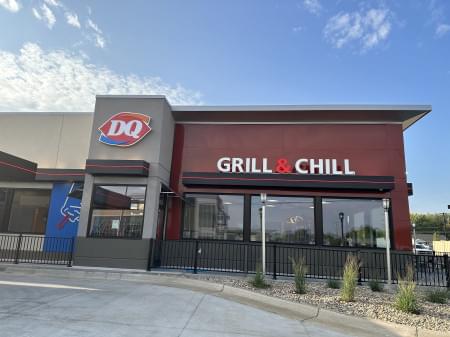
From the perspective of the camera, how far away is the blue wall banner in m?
14.8

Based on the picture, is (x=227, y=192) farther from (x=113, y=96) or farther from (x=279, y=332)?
(x=279, y=332)

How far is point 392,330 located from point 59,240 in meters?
13.2

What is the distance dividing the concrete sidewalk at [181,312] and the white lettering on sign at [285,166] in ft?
19.0

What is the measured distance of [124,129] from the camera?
44.8 ft

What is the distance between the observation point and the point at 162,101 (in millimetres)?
13938

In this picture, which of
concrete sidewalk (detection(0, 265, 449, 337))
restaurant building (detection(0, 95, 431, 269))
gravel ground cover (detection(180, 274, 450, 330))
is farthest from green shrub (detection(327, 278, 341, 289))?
restaurant building (detection(0, 95, 431, 269))

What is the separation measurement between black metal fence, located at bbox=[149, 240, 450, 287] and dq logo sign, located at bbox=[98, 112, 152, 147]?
4.24 meters

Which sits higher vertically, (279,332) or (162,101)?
(162,101)

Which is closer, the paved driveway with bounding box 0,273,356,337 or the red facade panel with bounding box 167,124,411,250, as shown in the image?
the paved driveway with bounding box 0,273,356,337

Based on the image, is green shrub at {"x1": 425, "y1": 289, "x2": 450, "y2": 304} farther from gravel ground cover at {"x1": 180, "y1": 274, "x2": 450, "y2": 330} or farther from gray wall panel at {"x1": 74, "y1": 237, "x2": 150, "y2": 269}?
gray wall panel at {"x1": 74, "y1": 237, "x2": 150, "y2": 269}

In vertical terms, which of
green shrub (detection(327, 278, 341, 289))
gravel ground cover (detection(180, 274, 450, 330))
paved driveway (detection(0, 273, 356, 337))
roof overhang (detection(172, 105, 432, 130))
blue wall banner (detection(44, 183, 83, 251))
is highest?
roof overhang (detection(172, 105, 432, 130))

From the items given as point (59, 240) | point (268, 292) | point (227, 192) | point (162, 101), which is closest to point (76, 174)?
point (59, 240)

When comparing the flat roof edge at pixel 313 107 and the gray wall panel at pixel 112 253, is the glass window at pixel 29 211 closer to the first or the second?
the gray wall panel at pixel 112 253

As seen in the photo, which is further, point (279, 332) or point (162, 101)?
point (162, 101)
